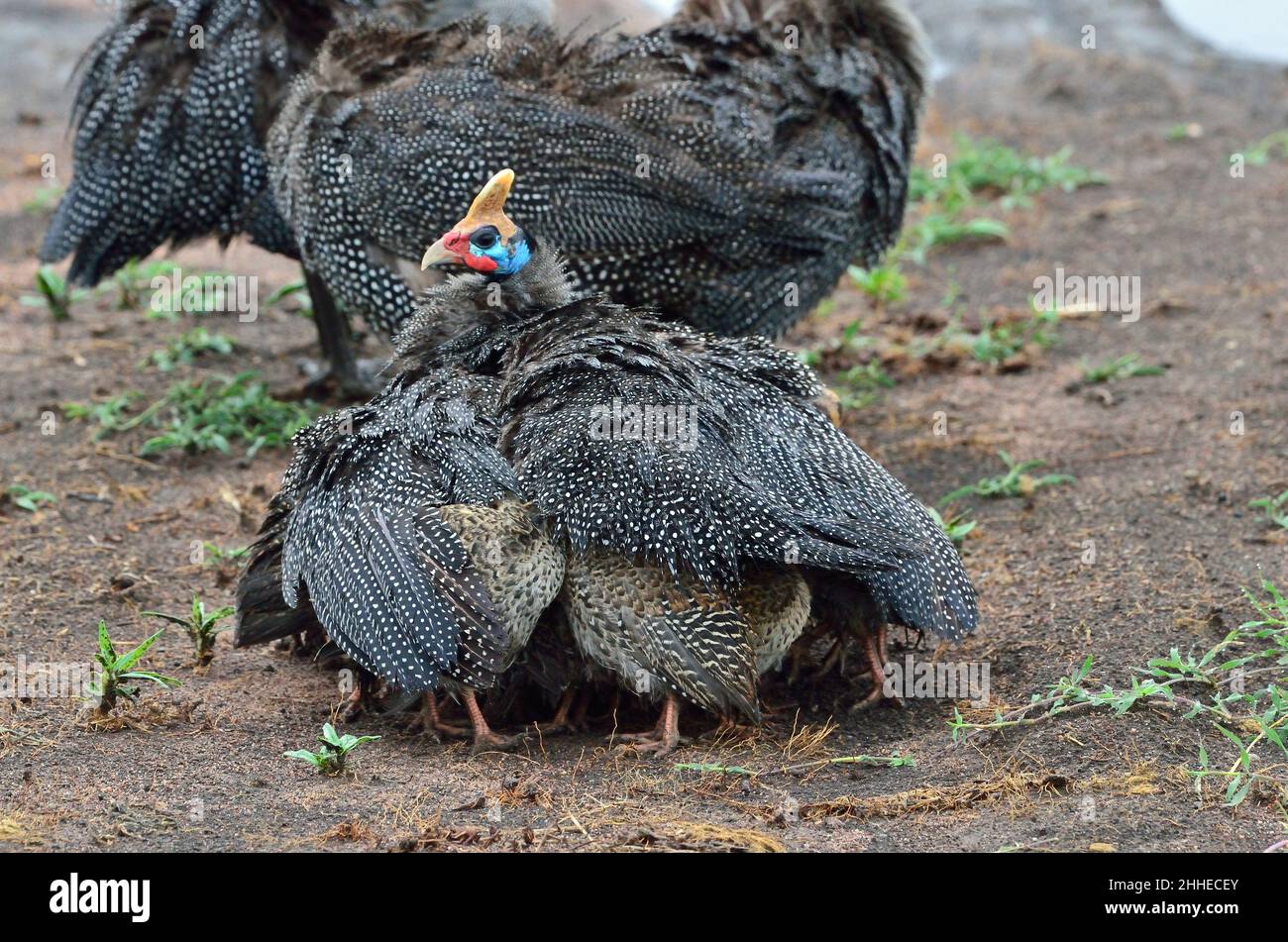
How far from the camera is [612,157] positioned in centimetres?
530

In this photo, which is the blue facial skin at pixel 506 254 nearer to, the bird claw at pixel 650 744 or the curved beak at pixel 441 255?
the curved beak at pixel 441 255

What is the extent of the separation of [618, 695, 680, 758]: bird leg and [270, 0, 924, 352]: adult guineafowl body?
1.91m

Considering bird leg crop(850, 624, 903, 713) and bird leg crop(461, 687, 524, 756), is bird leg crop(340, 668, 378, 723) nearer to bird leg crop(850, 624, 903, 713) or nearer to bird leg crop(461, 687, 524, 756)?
bird leg crop(461, 687, 524, 756)

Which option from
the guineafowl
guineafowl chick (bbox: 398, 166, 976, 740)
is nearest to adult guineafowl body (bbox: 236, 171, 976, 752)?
guineafowl chick (bbox: 398, 166, 976, 740)

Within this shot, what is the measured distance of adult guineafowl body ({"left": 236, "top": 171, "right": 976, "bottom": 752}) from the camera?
12.2ft

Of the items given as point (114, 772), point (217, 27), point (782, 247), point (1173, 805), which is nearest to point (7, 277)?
point (217, 27)

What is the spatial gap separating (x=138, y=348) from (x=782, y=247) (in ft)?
10.1

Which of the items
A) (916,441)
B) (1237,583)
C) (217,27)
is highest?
(217,27)

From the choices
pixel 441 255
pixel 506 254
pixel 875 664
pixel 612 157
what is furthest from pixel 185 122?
pixel 875 664

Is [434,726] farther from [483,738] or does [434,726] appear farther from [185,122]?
[185,122]

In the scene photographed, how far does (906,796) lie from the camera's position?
3.46m

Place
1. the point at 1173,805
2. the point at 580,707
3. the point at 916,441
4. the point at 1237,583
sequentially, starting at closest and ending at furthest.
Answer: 1. the point at 1173,805
2. the point at 580,707
3. the point at 1237,583
4. the point at 916,441

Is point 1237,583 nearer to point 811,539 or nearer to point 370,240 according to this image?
point 811,539

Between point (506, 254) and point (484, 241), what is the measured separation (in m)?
0.07
